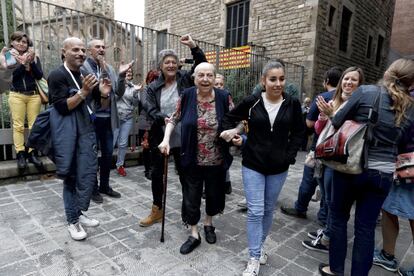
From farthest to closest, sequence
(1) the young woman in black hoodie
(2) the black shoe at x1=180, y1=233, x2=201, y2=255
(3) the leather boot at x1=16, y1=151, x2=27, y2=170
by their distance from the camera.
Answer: (3) the leather boot at x1=16, y1=151, x2=27, y2=170
(2) the black shoe at x1=180, y1=233, x2=201, y2=255
(1) the young woman in black hoodie

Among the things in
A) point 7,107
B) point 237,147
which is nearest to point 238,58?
point 7,107

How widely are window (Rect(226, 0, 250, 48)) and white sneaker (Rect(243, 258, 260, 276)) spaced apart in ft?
36.4

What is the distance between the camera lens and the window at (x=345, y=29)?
11.4m

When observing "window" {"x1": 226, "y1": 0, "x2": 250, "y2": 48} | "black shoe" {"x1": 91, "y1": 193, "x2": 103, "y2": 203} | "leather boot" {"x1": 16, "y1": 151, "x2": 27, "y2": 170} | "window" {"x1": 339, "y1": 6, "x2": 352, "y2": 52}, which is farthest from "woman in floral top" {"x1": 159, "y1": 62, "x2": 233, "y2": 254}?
"window" {"x1": 339, "y1": 6, "x2": 352, "y2": 52}

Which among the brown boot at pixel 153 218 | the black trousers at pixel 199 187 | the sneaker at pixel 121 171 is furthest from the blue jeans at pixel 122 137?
the black trousers at pixel 199 187

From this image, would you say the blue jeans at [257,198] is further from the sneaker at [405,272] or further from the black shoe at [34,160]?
the black shoe at [34,160]

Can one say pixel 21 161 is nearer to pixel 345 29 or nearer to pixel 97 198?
pixel 97 198

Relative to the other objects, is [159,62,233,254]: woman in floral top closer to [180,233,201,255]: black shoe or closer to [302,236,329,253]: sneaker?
[180,233,201,255]: black shoe

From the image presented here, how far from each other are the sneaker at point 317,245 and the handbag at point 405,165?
1.04 metres

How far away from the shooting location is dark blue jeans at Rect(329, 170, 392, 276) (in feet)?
6.58

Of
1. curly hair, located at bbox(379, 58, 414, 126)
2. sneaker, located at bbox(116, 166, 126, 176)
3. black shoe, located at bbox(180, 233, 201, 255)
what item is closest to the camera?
curly hair, located at bbox(379, 58, 414, 126)

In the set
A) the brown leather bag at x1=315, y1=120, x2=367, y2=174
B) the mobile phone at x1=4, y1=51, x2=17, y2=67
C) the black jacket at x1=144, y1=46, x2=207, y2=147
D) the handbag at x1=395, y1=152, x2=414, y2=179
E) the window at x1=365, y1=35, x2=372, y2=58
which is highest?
the window at x1=365, y1=35, x2=372, y2=58

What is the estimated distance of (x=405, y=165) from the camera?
235 cm

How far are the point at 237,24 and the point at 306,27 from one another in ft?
11.3
